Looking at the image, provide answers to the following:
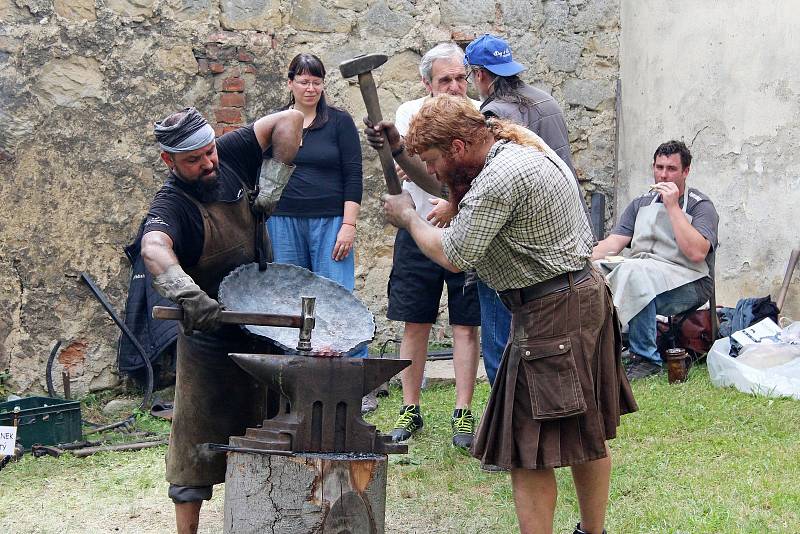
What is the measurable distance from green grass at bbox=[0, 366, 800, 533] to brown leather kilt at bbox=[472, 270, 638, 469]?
2.46 feet

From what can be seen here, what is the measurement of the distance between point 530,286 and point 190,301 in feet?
3.52

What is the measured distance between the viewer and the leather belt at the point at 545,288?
330cm

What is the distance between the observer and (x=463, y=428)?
16.3 ft

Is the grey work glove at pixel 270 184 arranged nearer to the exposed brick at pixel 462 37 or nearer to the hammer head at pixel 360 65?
the hammer head at pixel 360 65

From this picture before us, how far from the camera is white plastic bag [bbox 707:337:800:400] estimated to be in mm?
5617

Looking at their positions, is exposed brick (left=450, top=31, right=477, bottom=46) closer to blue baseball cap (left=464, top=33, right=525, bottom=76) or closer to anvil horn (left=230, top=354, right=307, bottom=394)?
blue baseball cap (left=464, top=33, right=525, bottom=76)

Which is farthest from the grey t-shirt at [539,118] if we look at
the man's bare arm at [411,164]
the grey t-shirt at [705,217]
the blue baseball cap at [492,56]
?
the grey t-shirt at [705,217]

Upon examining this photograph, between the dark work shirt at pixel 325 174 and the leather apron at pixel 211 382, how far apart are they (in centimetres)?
206

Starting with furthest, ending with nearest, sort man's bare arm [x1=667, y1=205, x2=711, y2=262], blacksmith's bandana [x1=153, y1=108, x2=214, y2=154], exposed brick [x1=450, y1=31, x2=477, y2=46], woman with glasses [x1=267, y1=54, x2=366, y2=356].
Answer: exposed brick [x1=450, y1=31, x2=477, y2=46]
man's bare arm [x1=667, y1=205, x2=711, y2=262]
woman with glasses [x1=267, y1=54, x2=366, y2=356]
blacksmith's bandana [x1=153, y1=108, x2=214, y2=154]

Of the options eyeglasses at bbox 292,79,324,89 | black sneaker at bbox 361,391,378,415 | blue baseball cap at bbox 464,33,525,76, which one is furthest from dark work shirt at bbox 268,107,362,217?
blue baseball cap at bbox 464,33,525,76

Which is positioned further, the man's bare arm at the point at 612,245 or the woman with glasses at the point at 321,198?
the man's bare arm at the point at 612,245

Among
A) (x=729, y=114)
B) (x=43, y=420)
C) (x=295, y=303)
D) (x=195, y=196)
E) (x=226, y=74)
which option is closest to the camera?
(x=195, y=196)

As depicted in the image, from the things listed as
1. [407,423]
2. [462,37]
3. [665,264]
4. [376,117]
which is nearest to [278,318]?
[376,117]

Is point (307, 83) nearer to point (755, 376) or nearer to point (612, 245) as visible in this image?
point (612, 245)
